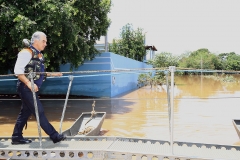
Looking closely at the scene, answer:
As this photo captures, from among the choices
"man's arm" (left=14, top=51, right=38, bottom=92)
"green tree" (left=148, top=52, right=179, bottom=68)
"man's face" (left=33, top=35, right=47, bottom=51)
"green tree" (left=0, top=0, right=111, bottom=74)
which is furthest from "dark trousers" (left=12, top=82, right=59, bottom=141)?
"green tree" (left=148, top=52, right=179, bottom=68)

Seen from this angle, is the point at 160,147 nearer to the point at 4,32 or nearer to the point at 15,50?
the point at 4,32

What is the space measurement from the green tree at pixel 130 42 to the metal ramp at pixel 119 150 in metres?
23.1

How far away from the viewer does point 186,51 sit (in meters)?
58.9

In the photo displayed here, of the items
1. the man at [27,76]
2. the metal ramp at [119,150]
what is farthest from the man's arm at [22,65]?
the metal ramp at [119,150]

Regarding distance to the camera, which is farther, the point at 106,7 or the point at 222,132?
the point at 106,7

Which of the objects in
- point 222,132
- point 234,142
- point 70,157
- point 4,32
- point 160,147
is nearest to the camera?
point 70,157

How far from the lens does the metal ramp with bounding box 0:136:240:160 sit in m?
3.21

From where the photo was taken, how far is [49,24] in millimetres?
8859

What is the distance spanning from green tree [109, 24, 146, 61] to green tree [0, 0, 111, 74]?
49.2 ft

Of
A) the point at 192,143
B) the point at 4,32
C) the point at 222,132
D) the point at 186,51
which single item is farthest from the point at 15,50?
the point at 186,51

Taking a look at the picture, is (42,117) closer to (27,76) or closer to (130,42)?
(27,76)

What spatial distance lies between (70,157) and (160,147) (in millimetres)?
1192

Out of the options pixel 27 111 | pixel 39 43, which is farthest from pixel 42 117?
pixel 39 43

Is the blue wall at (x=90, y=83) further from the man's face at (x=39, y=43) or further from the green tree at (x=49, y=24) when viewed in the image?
the man's face at (x=39, y=43)
